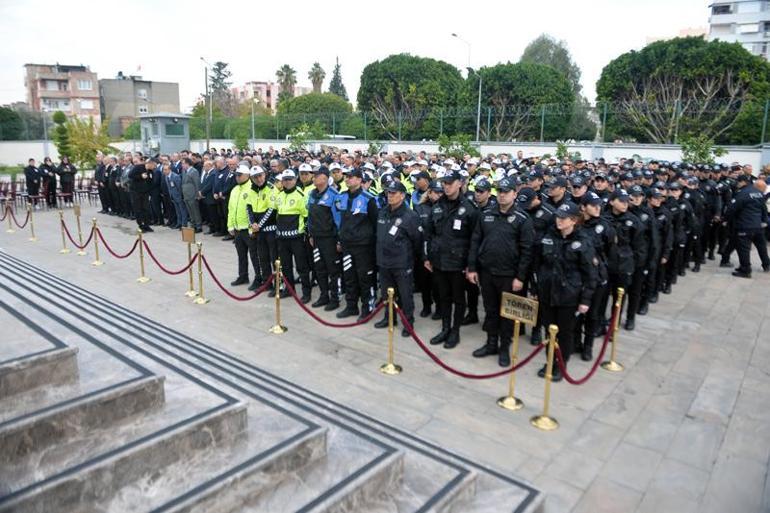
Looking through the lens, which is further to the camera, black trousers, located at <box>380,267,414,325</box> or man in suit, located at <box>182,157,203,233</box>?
man in suit, located at <box>182,157,203,233</box>

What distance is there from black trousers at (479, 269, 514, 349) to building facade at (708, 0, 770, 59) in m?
76.9

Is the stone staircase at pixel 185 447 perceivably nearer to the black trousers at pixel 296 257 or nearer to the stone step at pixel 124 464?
the stone step at pixel 124 464

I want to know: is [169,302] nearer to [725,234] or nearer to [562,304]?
[562,304]

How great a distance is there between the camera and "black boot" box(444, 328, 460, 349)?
6.99 m

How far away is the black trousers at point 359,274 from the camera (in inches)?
307

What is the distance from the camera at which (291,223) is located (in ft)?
27.7

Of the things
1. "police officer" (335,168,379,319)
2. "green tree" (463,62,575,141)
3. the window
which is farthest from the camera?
"green tree" (463,62,575,141)

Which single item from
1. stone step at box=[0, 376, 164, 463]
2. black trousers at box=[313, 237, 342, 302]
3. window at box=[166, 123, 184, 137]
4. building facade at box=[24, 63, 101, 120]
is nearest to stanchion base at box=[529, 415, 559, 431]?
stone step at box=[0, 376, 164, 463]

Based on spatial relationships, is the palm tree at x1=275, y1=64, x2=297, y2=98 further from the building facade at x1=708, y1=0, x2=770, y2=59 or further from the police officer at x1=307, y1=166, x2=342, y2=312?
the police officer at x1=307, y1=166, x2=342, y2=312

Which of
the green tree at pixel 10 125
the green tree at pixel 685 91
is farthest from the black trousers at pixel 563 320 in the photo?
the green tree at pixel 10 125

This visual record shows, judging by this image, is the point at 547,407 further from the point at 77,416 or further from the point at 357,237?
the point at 77,416

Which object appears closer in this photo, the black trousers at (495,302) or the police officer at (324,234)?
the black trousers at (495,302)

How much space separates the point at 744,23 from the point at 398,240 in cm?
8504

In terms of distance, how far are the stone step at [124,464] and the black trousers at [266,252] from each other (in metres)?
4.99
